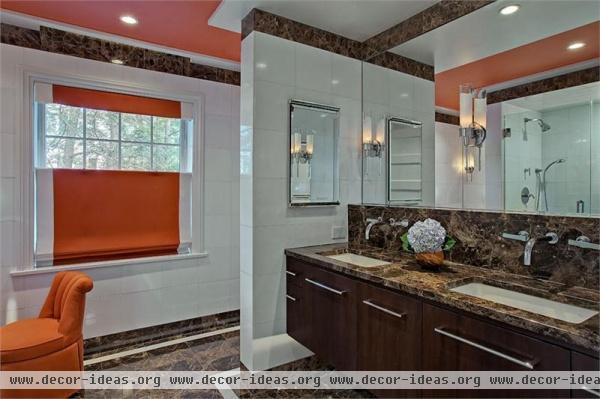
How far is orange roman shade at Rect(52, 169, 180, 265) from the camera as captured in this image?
8.81 ft

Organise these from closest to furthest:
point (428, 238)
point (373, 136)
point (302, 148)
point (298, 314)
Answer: point (428, 238) → point (298, 314) → point (302, 148) → point (373, 136)

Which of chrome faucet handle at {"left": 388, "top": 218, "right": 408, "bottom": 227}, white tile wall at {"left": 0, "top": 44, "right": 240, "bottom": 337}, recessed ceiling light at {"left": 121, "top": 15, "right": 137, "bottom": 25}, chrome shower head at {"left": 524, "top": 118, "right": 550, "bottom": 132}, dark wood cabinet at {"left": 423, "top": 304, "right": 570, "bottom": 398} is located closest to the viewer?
dark wood cabinet at {"left": 423, "top": 304, "right": 570, "bottom": 398}

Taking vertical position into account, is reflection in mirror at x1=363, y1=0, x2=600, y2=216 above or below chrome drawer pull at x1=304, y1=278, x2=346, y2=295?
above

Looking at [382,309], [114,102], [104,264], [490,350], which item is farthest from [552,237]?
[114,102]

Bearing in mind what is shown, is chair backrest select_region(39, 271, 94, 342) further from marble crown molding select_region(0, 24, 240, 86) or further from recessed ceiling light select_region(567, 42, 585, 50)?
recessed ceiling light select_region(567, 42, 585, 50)

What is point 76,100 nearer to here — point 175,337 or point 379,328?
point 175,337

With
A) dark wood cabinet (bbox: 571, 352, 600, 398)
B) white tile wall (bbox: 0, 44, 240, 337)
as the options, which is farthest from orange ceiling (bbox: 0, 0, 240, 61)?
dark wood cabinet (bbox: 571, 352, 600, 398)

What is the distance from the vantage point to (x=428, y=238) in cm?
173

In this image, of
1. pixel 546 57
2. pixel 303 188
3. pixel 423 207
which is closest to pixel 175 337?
pixel 303 188

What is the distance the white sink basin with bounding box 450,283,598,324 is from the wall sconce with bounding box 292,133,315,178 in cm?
135

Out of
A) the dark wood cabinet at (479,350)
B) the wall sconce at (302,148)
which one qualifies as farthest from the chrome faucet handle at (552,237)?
the wall sconce at (302,148)

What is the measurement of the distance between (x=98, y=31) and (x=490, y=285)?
327 cm

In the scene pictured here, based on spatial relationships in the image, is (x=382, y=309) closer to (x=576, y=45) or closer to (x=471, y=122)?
(x=471, y=122)

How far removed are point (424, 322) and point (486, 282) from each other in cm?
44
